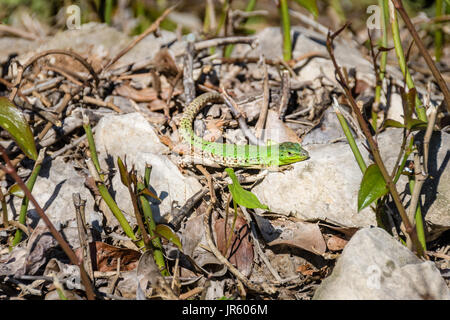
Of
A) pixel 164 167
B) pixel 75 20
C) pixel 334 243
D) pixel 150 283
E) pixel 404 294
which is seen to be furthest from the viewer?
pixel 75 20

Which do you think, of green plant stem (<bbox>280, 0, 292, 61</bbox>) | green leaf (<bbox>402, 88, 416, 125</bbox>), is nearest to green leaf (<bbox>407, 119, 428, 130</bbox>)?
green leaf (<bbox>402, 88, 416, 125</bbox>)

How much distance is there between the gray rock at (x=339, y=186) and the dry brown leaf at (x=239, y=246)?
35 cm

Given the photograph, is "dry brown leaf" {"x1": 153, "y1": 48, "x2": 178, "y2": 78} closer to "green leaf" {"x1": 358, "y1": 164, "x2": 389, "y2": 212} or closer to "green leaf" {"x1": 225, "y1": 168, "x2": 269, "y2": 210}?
"green leaf" {"x1": 225, "y1": 168, "x2": 269, "y2": 210}

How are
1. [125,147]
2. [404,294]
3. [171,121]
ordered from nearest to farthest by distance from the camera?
[404,294] → [125,147] → [171,121]

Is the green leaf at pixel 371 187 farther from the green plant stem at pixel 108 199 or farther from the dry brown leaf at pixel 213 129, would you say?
the dry brown leaf at pixel 213 129

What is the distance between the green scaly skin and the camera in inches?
134

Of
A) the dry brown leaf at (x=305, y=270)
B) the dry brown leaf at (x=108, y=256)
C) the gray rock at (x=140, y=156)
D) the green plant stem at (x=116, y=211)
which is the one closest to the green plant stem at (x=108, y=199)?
the green plant stem at (x=116, y=211)

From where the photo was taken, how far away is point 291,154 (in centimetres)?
338

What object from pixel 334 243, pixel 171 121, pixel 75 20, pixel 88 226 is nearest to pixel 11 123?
pixel 88 226

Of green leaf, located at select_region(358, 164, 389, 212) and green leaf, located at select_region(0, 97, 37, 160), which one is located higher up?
green leaf, located at select_region(0, 97, 37, 160)

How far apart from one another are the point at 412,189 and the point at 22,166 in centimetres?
312

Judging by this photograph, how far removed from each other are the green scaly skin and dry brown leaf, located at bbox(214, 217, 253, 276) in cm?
61
